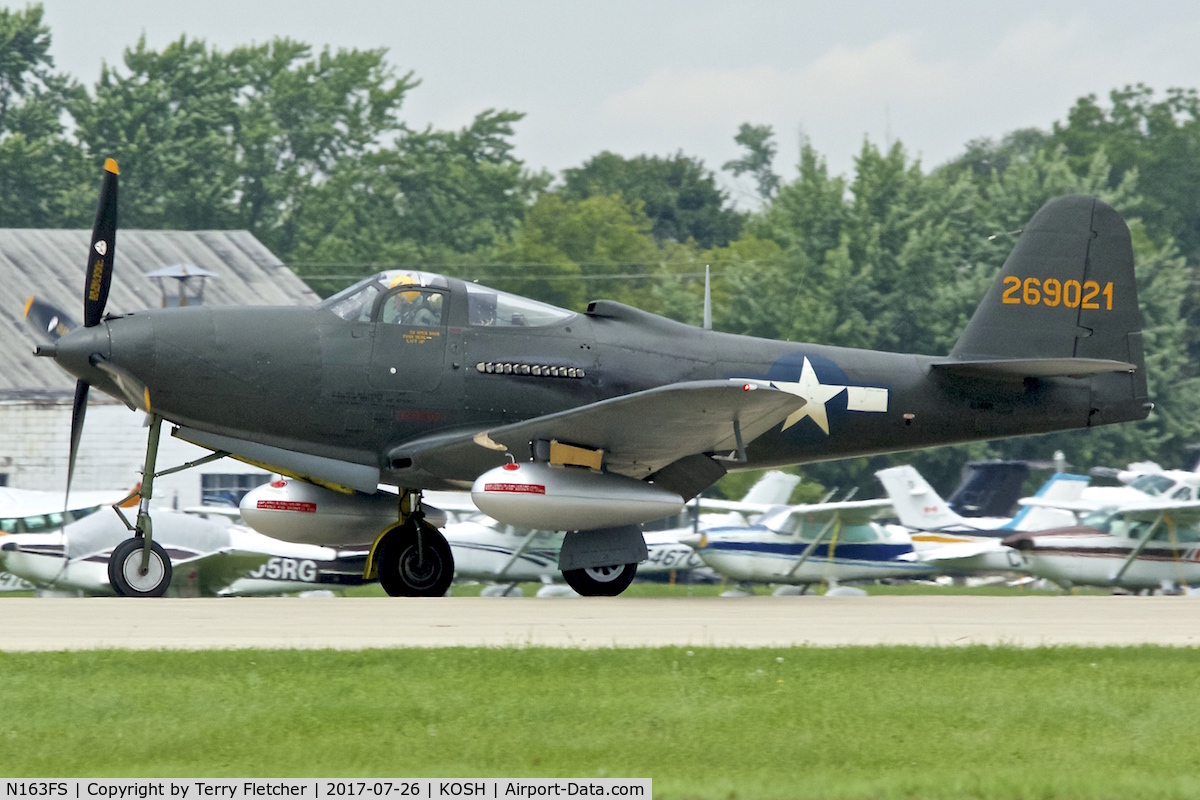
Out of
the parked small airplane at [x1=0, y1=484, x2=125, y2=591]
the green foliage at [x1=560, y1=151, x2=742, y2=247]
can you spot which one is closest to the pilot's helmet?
the parked small airplane at [x1=0, y1=484, x2=125, y2=591]

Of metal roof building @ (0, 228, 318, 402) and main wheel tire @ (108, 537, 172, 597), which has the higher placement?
metal roof building @ (0, 228, 318, 402)

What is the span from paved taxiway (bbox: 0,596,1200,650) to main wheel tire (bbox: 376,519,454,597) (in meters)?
0.75

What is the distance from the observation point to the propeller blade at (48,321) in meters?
14.1

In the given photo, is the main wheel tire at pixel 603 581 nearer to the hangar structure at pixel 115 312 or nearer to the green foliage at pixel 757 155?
the hangar structure at pixel 115 312

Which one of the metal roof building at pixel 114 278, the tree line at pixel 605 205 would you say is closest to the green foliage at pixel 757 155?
the tree line at pixel 605 205

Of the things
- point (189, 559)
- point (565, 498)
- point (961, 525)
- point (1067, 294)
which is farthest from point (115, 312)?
point (1067, 294)

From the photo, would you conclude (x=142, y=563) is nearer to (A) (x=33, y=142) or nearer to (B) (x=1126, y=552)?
(B) (x=1126, y=552)

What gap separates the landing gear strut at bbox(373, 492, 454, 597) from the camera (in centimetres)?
1470

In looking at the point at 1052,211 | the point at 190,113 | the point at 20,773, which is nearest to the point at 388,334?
the point at 1052,211

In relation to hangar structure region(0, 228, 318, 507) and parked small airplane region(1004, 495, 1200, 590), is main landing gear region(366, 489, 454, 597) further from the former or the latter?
hangar structure region(0, 228, 318, 507)

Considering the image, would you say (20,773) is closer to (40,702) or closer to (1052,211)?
(40,702)

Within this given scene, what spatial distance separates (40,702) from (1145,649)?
250 inches

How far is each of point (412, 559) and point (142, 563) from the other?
8.19ft

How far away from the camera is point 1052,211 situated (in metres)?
15.6
